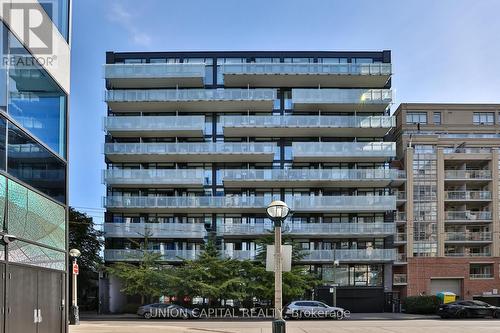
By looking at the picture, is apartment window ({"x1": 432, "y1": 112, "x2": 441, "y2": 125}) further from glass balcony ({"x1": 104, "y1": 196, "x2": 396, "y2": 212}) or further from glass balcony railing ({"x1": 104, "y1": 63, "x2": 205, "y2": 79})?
glass balcony railing ({"x1": 104, "y1": 63, "x2": 205, "y2": 79})

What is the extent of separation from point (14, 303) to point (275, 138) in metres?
41.5

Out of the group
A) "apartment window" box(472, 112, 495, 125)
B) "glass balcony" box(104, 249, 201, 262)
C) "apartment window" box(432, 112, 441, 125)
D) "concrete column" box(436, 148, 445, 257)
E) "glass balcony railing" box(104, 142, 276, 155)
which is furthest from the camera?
"apartment window" box(472, 112, 495, 125)

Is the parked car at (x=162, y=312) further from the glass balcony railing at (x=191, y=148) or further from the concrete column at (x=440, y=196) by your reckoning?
the concrete column at (x=440, y=196)

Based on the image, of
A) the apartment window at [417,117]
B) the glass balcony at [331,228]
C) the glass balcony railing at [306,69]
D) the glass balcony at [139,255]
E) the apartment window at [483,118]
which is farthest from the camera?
the apartment window at [483,118]

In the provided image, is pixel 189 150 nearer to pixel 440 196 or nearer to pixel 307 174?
pixel 307 174

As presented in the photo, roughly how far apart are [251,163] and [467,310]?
22.0 m

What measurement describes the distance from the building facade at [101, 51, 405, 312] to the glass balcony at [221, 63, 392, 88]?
0.32 feet

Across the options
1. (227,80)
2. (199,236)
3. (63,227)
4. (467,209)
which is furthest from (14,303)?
(467,209)

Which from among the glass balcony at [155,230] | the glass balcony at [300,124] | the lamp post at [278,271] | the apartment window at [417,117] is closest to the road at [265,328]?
the lamp post at [278,271]

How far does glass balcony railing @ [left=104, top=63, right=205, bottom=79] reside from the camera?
5050cm

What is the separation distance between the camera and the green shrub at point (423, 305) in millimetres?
44594

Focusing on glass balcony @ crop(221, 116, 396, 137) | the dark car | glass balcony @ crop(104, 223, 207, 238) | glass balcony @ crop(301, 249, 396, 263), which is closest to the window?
glass balcony @ crop(221, 116, 396, 137)

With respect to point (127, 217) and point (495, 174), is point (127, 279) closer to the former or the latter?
point (127, 217)

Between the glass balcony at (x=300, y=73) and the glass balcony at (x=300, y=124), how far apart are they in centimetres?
377
